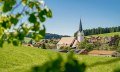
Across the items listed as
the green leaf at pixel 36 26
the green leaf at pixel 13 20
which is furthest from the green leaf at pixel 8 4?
the green leaf at pixel 36 26

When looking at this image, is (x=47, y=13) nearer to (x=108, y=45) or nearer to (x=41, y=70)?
(x=41, y=70)

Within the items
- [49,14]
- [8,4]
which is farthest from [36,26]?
[8,4]

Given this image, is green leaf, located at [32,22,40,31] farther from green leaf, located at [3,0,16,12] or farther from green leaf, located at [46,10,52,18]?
green leaf, located at [3,0,16,12]

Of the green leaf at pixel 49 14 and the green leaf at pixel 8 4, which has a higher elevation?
the green leaf at pixel 8 4

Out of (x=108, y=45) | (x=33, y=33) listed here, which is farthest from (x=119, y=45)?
(x=33, y=33)

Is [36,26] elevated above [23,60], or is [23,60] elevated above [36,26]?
[36,26]

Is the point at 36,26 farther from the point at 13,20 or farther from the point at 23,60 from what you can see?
the point at 23,60

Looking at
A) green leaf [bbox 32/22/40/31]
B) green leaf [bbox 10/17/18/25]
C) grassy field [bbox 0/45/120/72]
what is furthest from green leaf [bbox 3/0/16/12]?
grassy field [bbox 0/45/120/72]

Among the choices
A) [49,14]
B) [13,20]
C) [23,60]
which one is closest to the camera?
[49,14]

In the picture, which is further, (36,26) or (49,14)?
(36,26)

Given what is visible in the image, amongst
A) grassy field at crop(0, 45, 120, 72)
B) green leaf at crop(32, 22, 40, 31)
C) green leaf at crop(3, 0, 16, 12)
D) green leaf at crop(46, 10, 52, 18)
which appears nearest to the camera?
green leaf at crop(3, 0, 16, 12)

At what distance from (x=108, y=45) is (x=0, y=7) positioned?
14698 cm

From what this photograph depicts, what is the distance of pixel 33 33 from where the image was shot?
202 inches

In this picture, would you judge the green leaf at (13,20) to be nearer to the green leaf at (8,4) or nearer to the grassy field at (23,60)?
the green leaf at (8,4)
